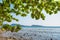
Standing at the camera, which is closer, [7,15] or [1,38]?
A: [7,15]

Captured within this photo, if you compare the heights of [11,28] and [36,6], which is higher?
[36,6]

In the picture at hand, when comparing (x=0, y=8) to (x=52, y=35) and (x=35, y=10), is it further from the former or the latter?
(x=52, y=35)

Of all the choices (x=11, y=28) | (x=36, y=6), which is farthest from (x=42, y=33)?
(x=36, y=6)

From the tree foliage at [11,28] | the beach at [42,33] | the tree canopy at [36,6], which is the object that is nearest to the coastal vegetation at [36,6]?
the tree canopy at [36,6]

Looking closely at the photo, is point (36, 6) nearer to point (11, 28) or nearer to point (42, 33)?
point (11, 28)

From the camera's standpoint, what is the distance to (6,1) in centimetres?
126

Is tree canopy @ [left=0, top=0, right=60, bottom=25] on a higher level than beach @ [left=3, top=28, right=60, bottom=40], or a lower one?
higher

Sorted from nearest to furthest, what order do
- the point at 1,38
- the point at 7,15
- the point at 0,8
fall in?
the point at 0,8 < the point at 7,15 < the point at 1,38

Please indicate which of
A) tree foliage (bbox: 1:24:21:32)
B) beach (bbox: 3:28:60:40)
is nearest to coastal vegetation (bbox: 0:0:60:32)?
tree foliage (bbox: 1:24:21:32)

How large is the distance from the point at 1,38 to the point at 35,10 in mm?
1382

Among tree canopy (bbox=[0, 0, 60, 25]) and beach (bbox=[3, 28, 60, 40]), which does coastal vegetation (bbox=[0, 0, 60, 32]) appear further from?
beach (bbox=[3, 28, 60, 40])

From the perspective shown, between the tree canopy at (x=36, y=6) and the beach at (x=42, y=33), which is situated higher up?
the tree canopy at (x=36, y=6)

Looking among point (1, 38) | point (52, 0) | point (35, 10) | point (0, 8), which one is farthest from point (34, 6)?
point (1, 38)

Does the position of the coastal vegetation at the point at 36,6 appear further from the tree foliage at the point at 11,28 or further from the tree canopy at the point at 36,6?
the tree foliage at the point at 11,28
